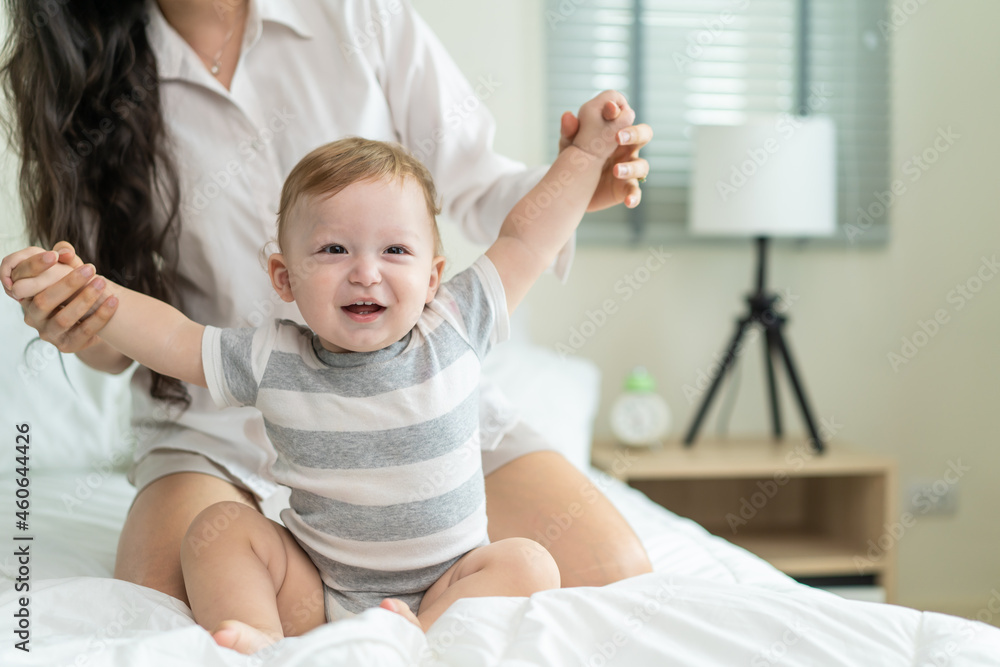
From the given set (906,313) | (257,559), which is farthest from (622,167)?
(906,313)

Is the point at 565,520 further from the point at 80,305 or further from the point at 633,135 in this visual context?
the point at 80,305

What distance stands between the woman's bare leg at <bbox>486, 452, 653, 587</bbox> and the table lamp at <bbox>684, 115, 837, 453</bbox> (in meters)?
1.25

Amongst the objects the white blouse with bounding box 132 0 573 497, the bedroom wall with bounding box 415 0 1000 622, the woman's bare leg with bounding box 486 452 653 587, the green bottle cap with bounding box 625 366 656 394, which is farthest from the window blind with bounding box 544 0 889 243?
the woman's bare leg with bounding box 486 452 653 587

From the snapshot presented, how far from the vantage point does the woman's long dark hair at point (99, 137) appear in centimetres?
106

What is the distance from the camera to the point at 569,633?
0.62 metres

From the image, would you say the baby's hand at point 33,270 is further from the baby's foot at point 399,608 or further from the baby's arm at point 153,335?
the baby's foot at point 399,608

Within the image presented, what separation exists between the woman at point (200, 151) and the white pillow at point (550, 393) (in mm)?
508

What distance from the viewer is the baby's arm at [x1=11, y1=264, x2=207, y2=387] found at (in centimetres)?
77

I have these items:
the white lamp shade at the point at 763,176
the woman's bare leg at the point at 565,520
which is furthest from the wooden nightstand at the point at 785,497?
the woman's bare leg at the point at 565,520

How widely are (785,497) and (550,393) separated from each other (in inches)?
41.1

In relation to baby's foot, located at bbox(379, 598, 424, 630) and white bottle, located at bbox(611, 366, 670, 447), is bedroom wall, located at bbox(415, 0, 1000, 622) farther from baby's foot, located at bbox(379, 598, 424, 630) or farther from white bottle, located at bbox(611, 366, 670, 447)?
baby's foot, located at bbox(379, 598, 424, 630)

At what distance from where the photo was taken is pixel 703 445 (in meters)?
2.27

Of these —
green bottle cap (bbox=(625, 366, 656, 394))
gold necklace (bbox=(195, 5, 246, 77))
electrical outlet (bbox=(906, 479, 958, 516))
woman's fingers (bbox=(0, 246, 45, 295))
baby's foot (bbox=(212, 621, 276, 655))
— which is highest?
gold necklace (bbox=(195, 5, 246, 77))

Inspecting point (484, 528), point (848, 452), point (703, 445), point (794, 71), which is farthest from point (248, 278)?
point (794, 71)
